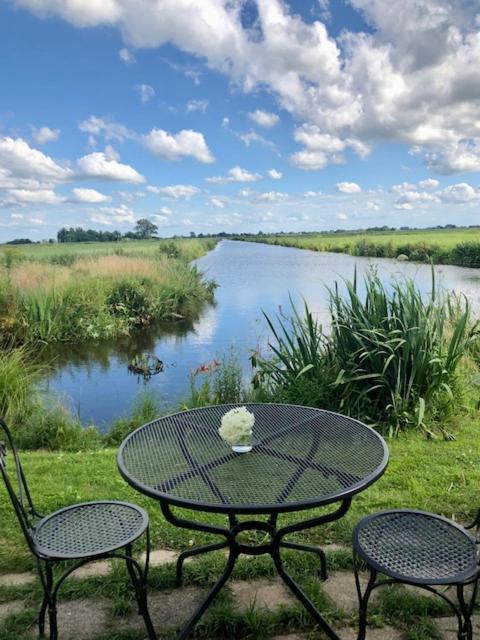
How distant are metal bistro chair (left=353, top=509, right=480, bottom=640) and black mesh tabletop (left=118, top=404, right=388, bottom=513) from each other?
0.21 meters

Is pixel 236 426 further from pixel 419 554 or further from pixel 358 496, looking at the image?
pixel 358 496

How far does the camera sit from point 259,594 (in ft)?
6.03

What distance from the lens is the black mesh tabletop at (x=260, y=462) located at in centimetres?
148

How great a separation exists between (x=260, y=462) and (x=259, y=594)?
20.5 inches

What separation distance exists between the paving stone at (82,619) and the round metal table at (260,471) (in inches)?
12.4

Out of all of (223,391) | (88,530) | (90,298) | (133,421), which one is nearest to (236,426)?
(88,530)

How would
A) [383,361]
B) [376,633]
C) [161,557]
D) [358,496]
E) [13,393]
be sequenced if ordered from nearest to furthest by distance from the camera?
1. [376,633]
2. [161,557]
3. [358,496]
4. [383,361]
5. [13,393]

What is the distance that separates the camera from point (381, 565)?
4.73 feet

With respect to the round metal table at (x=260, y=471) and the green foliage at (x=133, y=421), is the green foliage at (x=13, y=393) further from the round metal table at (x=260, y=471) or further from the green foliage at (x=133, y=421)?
the round metal table at (x=260, y=471)

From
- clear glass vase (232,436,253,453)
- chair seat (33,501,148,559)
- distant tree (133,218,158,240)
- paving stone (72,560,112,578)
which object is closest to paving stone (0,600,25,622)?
paving stone (72,560,112,578)

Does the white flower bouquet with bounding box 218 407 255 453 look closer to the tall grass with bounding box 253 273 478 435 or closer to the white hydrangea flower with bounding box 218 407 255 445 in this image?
the white hydrangea flower with bounding box 218 407 255 445

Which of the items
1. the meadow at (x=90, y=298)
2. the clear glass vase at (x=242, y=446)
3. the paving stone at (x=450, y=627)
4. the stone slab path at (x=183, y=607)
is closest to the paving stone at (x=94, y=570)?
the stone slab path at (x=183, y=607)

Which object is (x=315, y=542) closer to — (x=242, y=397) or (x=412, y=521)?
(x=412, y=521)

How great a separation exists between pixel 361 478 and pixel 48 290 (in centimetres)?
1000
